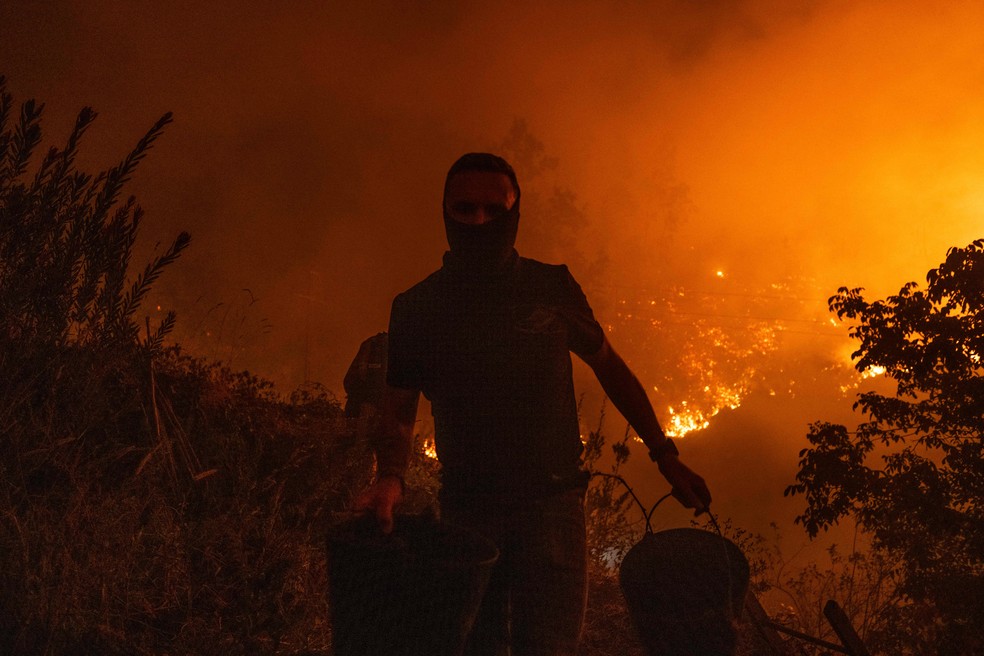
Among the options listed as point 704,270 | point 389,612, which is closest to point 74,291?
point 389,612

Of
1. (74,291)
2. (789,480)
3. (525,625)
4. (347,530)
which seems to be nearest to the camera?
(347,530)

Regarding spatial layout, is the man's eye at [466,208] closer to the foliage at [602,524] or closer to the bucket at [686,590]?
the bucket at [686,590]

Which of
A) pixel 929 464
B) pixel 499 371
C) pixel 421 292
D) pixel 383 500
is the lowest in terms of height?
pixel 383 500

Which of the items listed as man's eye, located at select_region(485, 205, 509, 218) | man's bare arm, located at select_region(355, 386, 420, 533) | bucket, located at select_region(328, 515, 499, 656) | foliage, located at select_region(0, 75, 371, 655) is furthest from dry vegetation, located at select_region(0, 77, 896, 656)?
bucket, located at select_region(328, 515, 499, 656)

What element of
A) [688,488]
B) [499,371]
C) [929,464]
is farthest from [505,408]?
[929,464]

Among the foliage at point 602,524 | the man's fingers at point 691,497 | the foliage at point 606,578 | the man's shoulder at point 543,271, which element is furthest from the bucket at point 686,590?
the foliage at point 602,524

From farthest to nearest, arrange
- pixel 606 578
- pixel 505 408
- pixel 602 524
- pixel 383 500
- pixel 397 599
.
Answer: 1. pixel 602 524
2. pixel 606 578
3. pixel 505 408
4. pixel 383 500
5. pixel 397 599

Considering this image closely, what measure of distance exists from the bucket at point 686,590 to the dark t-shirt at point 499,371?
38cm

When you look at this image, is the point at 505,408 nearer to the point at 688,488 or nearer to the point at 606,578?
the point at 688,488

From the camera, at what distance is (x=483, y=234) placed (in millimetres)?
2096

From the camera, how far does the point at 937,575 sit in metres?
7.09

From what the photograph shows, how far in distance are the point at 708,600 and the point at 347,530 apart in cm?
106

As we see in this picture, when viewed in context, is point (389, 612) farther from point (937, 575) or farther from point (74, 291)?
point (937, 575)

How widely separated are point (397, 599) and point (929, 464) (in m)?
7.59
